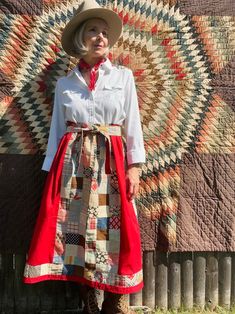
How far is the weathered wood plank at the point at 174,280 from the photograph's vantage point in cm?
278

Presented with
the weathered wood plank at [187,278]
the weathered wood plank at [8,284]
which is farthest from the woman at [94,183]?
the weathered wood plank at [187,278]

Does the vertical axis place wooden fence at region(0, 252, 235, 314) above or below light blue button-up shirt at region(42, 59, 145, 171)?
below

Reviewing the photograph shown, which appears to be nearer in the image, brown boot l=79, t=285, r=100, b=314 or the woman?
the woman

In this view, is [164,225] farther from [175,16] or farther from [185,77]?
[175,16]

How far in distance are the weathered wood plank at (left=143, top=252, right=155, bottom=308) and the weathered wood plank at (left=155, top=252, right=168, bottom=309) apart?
0.09ft

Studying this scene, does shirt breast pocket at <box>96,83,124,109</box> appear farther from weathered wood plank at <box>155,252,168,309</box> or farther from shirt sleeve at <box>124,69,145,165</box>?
weathered wood plank at <box>155,252,168,309</box>

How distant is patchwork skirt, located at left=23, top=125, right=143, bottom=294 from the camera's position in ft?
7.41

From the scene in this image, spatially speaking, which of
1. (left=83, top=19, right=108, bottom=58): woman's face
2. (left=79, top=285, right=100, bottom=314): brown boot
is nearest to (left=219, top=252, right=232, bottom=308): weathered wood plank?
(left=79, top=285, right=100, bottom=314): brown boot

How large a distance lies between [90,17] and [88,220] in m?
1.02

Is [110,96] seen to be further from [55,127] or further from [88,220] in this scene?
[88,220]

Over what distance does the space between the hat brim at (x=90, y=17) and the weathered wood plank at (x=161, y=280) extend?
1287mm

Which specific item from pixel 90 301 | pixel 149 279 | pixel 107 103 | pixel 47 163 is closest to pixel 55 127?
pixel 47 163

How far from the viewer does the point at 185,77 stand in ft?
8.79

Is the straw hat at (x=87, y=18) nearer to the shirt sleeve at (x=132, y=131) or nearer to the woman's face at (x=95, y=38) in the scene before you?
the woman's face at (x=95, y=38)
